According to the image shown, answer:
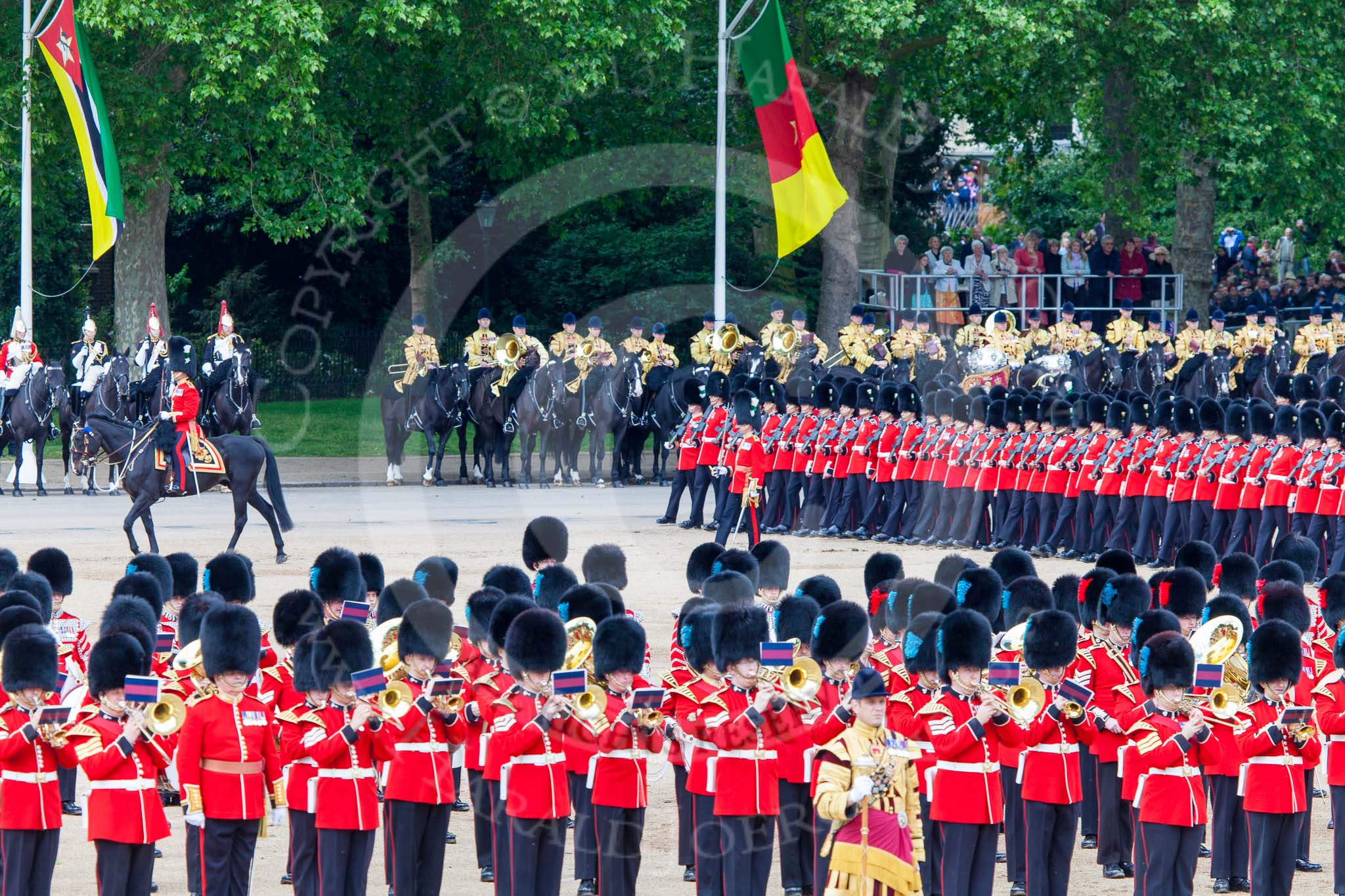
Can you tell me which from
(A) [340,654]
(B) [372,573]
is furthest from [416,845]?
(B) [372,573]

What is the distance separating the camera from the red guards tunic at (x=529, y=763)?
27.2 feet

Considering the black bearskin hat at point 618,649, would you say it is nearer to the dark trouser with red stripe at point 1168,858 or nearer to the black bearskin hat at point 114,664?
the black bearskin hat at point 114,664

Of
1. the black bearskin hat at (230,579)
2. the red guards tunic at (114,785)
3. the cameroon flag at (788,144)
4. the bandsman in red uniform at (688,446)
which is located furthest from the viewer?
the cameroon flag at (788,144)

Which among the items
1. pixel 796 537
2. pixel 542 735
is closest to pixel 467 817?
pixel 542 735

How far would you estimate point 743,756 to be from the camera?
28.0 feet

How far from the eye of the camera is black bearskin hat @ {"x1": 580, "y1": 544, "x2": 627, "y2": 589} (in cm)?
1130

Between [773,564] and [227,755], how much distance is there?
144 inches

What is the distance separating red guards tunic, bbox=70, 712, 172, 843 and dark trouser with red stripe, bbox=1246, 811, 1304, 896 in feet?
13.8

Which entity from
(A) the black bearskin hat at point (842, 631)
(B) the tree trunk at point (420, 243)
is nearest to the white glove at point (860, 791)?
(A) the black bearskin hat at point (842, 631)

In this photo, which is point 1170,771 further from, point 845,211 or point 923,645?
point 845,211

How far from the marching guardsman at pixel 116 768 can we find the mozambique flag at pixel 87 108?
17148 mm

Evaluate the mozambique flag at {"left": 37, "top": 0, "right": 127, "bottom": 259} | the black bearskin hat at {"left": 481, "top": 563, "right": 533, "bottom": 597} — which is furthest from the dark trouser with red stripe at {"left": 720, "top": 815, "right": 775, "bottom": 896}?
the mozambique flag at {"left": 37, "top": 0, "right": 127, "bottom": 259}

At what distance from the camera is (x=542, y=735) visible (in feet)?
27.2

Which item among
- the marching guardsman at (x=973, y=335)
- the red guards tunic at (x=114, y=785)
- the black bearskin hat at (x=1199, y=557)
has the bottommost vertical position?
the red guards tunic at (x=114, y=785)
